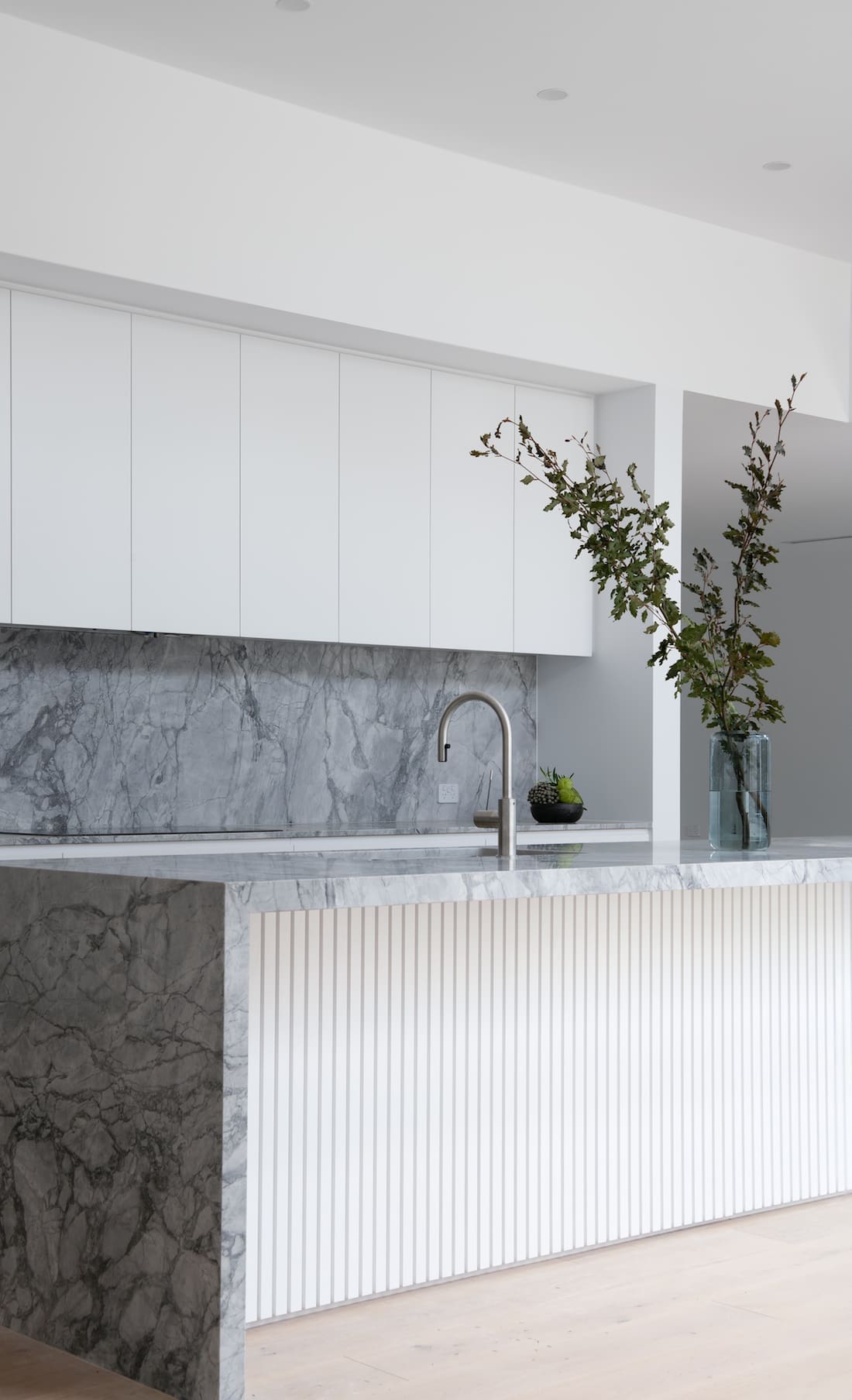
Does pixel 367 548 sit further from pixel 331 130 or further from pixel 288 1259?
pixel 288 1259

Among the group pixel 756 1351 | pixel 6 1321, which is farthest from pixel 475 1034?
pixel 6 1321

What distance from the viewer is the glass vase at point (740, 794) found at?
3.23 metres

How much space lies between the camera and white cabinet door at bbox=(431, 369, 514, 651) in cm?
525

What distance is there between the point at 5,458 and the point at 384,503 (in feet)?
4.30

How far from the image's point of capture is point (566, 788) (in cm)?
532

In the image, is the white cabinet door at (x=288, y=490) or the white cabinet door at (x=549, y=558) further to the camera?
the white cabinet door at (x=549, y=558)

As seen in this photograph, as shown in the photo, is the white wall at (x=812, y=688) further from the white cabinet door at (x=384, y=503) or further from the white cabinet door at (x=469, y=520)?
the white cabinet door at (x=384, y=503)

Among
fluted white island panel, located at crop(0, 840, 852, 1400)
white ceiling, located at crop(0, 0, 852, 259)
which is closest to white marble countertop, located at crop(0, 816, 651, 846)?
fluted white island panel, located at crop(0, 840, 852, 1400)

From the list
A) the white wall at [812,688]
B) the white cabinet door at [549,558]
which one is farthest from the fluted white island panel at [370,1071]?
the white wall at [812,688]

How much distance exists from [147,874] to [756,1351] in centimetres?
126

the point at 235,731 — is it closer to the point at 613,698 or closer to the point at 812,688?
the point at 613,698

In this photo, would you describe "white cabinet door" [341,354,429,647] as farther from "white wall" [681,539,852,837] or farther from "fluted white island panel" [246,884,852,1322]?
"white wall" [681,539,852,837]

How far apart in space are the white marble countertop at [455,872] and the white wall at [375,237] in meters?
2.08

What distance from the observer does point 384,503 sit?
510 centimetres
